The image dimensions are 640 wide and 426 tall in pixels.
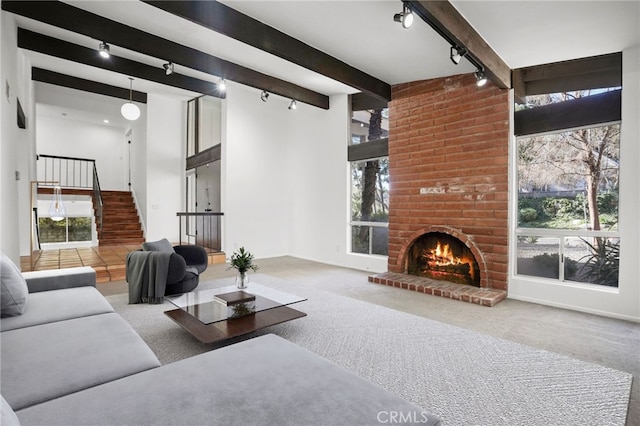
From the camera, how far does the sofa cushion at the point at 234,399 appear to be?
1127 mm

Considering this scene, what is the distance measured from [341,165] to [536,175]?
11.2 ft

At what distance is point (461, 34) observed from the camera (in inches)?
130

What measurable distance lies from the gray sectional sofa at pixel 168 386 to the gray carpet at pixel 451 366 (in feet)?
3.13

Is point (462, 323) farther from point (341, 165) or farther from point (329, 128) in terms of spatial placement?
point (329, 128)

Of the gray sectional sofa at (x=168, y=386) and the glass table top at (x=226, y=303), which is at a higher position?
the gray sectional sofa at (x=168, y=386)

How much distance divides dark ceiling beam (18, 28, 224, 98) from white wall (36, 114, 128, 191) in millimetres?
6097

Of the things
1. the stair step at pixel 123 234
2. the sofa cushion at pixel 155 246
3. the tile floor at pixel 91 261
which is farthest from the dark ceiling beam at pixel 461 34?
the stair step at pixel 123 234

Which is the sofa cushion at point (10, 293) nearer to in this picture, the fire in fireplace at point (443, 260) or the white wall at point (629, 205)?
the fire in fireplace at point (443, 260)

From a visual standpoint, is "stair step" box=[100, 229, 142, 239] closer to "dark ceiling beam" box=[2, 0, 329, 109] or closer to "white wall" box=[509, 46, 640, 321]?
"dark ceiling beam" box=[2, 0, 329, 109]

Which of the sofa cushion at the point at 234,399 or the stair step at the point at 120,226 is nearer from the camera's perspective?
the sofa cushion at the point at 234,399

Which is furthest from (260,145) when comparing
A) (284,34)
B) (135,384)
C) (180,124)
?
(135,384)

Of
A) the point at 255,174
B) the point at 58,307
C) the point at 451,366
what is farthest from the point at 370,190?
the point at 58,307

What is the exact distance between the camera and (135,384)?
4.43 ft

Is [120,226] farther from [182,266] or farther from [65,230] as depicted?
[182,266]
